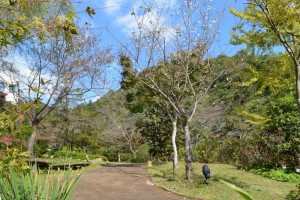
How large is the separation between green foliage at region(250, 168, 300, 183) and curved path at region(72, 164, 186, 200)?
437 cm

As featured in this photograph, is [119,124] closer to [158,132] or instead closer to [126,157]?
[126,157]

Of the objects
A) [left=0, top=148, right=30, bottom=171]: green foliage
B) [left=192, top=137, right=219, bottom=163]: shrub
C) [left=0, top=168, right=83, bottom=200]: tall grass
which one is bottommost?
[left=0, top=168, right=83, bottom=200]: tall grass

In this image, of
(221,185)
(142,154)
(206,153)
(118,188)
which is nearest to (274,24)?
(221,185)

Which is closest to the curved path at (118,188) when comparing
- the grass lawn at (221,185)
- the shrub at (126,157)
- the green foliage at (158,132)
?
the grass lawn at (221,185)

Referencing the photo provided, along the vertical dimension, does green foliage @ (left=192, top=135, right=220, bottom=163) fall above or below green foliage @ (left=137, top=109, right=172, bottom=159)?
below

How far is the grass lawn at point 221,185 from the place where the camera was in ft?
29.1

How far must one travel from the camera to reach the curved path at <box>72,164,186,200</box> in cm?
880

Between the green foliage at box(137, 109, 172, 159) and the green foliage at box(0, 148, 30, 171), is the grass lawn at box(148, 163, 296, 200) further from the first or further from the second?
the green foliage at box(0, 148, 30, 171)

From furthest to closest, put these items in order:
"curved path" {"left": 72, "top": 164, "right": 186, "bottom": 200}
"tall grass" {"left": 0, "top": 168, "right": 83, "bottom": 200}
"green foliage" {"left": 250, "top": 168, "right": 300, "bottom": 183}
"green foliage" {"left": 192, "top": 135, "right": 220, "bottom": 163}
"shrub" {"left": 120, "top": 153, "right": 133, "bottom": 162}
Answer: "shrub" {"left": 120, "top": 153, "right": 133, "bottom": 162}, "green foliage" {"left": 192, "top": 135, "right": 220, "bottom": 163}, "green foliage" {"left": 250, "top": 168, "right": 300, "bottom": 183}, "curved path" {"left": 72, "top": 164, "right": 186, "bottom": 200}, "tall grass" {"left": 0, "top": 168, "right": 83, "bottom": 200}

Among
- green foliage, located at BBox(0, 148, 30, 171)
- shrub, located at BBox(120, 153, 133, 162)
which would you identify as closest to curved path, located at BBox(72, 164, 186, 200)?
green foliage, located at BBox(0, 148, 30, 171)

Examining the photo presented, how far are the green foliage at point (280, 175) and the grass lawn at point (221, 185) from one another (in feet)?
1.09

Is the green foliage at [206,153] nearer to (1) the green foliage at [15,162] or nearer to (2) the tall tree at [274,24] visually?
(2) the tall tree at [274,24]

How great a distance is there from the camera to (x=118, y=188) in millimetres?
10125

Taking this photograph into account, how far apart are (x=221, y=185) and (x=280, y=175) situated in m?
3.20
